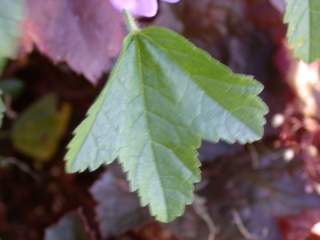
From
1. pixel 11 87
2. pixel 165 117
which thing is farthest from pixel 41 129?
pixel 165 117

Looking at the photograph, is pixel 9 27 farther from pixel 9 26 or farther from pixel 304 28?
pixel 304 28

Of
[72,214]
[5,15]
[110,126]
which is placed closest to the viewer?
[5,15]

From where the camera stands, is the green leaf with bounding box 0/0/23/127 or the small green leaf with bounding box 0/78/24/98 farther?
the small green leaf with bounding box 0/78/24/98

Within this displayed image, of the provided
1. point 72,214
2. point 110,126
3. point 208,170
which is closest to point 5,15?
point 110,126

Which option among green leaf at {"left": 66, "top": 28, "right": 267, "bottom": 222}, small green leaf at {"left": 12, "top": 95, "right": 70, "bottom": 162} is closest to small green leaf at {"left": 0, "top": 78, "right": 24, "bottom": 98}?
small green leaf at {"left": 12, "top": 95, "right": 70, "bottom": 162}

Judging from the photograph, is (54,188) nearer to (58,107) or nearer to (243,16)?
(58,107)

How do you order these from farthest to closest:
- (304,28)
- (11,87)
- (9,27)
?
1. (11,87)
2. (304,28)
3. (9,27)

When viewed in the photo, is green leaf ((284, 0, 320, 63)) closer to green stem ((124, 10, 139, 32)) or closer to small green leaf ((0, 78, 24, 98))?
green stem ((124, 10, 139, 32))
